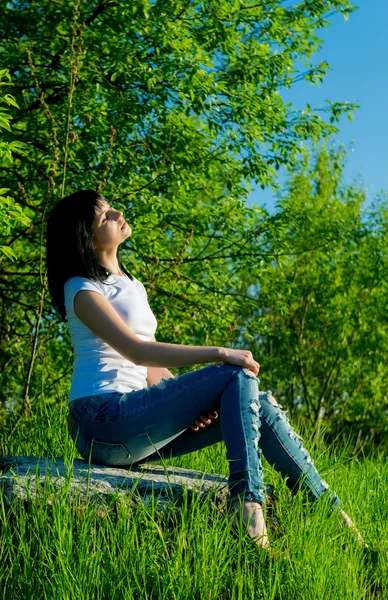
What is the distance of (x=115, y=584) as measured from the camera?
2596 mm

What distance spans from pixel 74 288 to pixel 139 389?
538mm

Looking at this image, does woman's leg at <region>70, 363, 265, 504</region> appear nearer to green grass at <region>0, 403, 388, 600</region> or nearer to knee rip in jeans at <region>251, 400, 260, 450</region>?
knee rip in jeans at <region>251, 400, 260, 450</region>

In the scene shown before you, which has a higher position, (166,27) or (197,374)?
(166,27)

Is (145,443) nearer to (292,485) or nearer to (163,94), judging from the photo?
(292,485)

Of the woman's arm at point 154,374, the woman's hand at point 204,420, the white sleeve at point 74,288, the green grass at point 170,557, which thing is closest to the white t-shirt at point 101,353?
the white sleeve at point 74,288

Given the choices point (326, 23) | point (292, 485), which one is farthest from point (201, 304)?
point (292, 485)

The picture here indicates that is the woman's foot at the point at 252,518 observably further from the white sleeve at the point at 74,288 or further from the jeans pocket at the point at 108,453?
the white sleeve at the point at 74,288

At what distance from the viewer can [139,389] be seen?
326 centimetres

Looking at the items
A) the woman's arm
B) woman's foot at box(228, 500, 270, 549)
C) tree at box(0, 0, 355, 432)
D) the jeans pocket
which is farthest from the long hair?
tree at box(0, 0, 355, 432)

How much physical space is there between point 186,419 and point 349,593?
0.96 metres

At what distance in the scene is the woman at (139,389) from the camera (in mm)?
3035

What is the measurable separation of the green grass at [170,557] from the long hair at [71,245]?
1.00 metres

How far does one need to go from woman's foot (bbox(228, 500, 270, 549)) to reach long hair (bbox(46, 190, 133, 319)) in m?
1.22

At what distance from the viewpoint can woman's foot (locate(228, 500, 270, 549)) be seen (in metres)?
2.84
